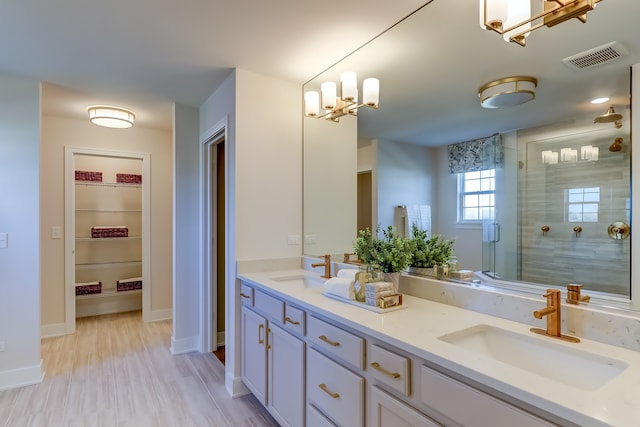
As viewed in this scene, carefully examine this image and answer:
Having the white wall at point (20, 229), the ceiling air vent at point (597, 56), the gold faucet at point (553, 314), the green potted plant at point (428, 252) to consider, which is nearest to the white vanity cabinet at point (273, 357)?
the green potted plant at point (428, 252)

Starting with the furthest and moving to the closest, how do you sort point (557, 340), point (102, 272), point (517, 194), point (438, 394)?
1. point (102, 272)
2. point (517, 194)
3. point (557, 340)
4. point (438, 394)

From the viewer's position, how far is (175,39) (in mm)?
2172

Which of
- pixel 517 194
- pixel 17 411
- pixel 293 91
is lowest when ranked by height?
pixel 17 411

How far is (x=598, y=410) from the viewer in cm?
79

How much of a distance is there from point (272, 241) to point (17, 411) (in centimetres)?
207

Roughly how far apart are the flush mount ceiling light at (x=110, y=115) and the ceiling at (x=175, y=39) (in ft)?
1.58

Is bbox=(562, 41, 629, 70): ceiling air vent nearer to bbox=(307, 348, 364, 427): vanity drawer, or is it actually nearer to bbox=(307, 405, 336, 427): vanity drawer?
bbox=(307, 348, 364, 427): vanity drawer

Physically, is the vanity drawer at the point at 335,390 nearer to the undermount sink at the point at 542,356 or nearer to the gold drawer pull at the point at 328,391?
the gold drawer pull at the point at 328,391

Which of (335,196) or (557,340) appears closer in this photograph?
(557,340)

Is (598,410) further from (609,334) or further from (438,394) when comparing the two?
(609,334)

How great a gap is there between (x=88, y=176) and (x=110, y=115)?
5.01ft

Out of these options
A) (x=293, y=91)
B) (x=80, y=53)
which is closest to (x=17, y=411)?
(x=80, y=53)

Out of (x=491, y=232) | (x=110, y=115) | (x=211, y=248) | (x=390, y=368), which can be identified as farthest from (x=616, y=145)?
(x=110, y=115)

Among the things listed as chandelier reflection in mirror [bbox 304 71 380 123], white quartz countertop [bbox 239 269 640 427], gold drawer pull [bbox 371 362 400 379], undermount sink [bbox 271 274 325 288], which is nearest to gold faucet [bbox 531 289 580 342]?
white quartz countertop [bbox 239 269 640 427]
